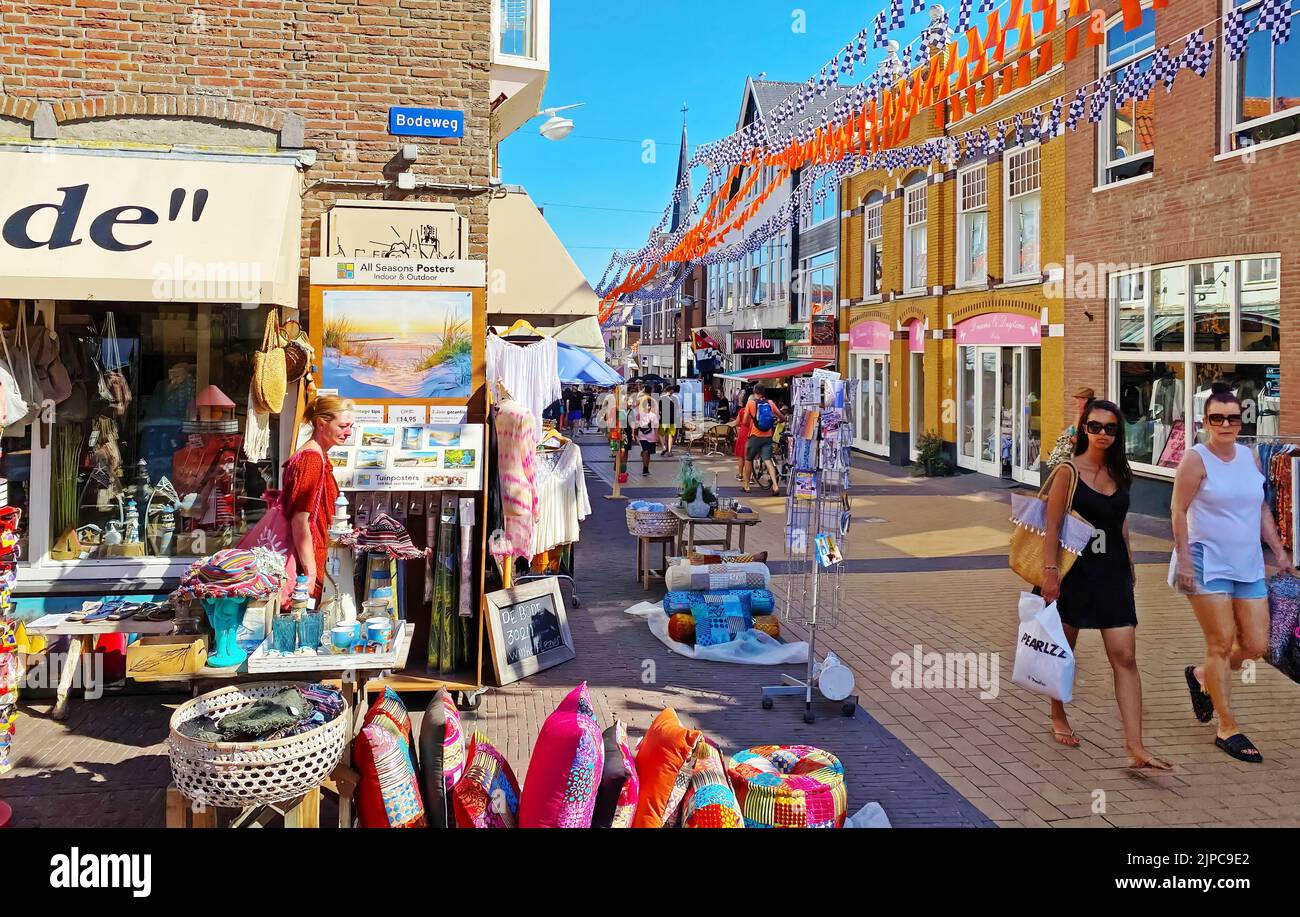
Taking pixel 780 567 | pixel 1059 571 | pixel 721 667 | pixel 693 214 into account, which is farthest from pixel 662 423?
pixel 1059 571

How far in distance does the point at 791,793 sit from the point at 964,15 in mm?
6897

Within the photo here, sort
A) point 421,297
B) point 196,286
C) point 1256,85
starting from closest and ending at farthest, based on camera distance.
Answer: point 196,286, point 421,297, point 1256,85

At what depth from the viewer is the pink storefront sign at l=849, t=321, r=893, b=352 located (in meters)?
24.5

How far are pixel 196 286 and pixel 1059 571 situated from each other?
16.8 ft

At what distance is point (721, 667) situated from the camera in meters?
7.61

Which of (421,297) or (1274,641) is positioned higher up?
(421,297)

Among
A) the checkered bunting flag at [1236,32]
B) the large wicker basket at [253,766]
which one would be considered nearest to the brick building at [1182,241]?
the checkered bunting flag at [1236,32]

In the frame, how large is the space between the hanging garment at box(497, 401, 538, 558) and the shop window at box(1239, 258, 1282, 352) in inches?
374

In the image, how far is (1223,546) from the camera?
→ 18.8 ft

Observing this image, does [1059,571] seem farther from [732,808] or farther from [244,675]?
[244,675]

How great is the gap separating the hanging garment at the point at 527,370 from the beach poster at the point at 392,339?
11.8 feet

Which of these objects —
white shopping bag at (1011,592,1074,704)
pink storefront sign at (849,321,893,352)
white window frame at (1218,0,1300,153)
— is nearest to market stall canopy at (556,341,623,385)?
white window frame at (1218,0,1300,153)

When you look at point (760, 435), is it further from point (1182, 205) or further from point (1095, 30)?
point (1095, 30)

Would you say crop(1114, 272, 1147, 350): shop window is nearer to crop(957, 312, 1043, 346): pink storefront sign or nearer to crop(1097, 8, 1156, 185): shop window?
crop(1097, 8, 1156, 185): shop window
